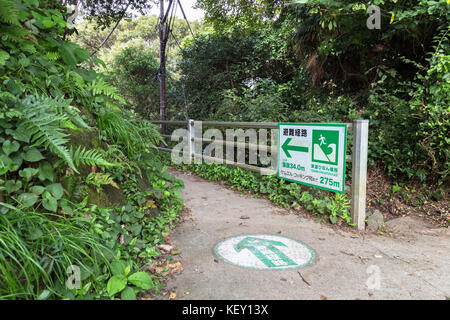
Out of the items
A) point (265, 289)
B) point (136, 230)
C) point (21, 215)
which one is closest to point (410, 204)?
point (265, 289)

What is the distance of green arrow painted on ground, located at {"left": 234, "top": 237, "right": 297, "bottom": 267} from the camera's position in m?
2.69

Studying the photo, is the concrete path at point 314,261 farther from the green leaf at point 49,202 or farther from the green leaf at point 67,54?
the green leaf at point 67,54

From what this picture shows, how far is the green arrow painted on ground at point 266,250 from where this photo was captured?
2691mm

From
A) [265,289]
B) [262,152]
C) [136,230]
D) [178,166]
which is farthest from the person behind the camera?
[178,166]

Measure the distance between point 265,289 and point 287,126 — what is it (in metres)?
2.77

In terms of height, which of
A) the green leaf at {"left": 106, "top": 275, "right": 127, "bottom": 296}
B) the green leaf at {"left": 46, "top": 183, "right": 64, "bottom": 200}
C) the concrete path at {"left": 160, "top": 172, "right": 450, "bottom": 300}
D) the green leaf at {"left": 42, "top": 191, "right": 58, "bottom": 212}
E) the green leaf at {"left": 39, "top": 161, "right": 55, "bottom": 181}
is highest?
the green leaf at {"left": 39, "top": 161, "right": 55, "bottom": 181}

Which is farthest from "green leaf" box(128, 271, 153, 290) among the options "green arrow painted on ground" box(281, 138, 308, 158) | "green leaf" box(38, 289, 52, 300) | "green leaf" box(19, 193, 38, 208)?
"green arrow painted on ground" box(281, 138, 308, 158)

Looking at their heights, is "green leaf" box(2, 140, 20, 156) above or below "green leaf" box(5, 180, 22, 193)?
above

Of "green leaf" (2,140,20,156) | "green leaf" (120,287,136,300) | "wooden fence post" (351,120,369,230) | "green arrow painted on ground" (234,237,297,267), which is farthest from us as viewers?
"wooden fence post" (351,120,369,230)

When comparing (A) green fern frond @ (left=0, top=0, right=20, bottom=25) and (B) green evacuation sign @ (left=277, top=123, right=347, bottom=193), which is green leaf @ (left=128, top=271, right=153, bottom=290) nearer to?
(A) green fern frond @ (left=0, top=0, right=20, bottom=25)

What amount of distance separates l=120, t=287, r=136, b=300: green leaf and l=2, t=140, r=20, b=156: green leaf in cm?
114

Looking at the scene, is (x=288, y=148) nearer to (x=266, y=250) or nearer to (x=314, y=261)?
(x=266, y=250)
